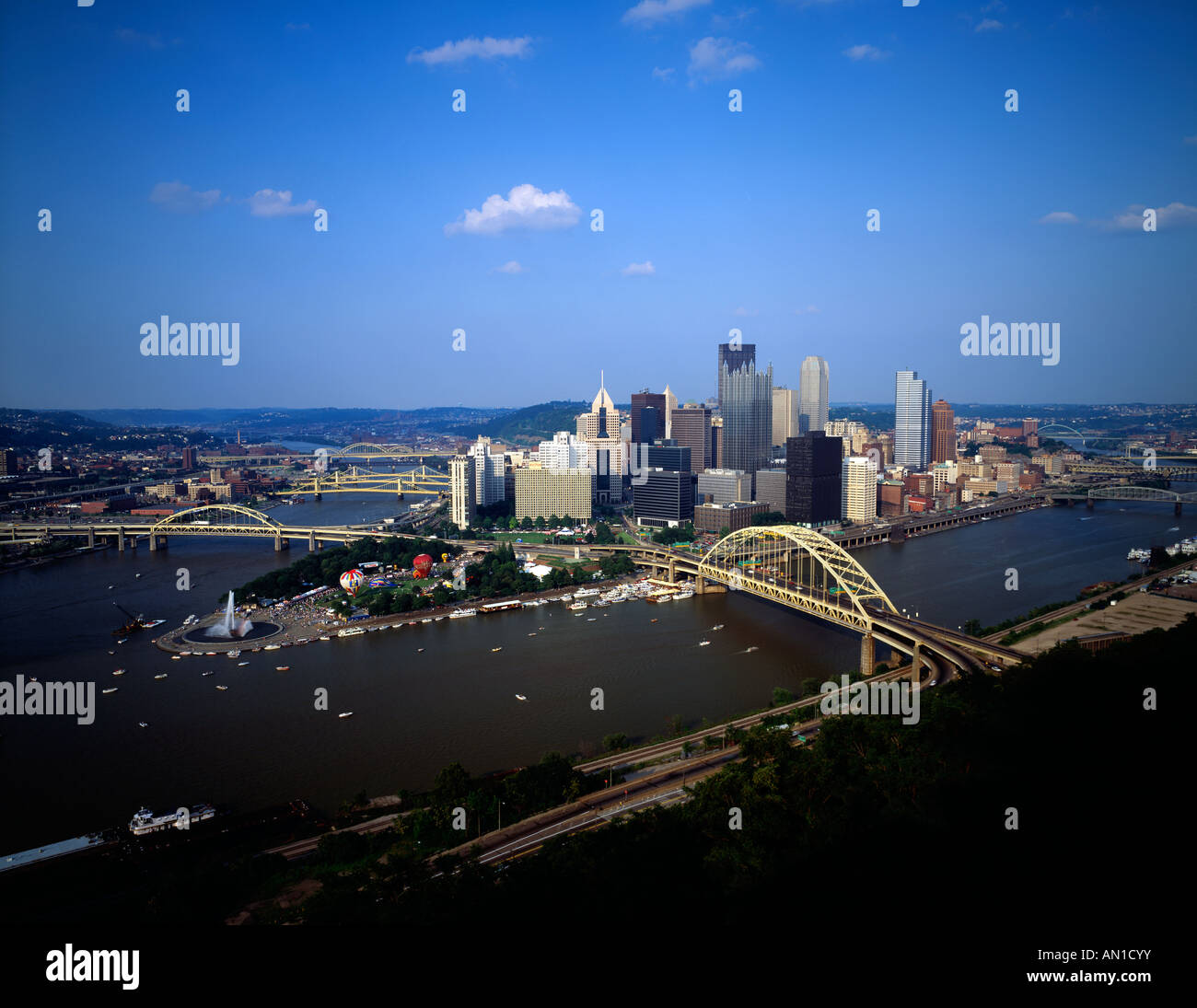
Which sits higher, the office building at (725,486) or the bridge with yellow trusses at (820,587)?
the office building at (725,486)

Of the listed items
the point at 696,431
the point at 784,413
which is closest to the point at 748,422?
the point at 696,431

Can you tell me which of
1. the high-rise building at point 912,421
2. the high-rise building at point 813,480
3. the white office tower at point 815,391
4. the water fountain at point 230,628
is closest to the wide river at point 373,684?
the water fountain at point 230,628

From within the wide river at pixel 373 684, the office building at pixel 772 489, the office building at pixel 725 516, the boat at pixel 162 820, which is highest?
the office building at pixel 772 489

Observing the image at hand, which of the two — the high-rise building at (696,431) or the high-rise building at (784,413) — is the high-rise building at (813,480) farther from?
the high-rise building at (784,413)

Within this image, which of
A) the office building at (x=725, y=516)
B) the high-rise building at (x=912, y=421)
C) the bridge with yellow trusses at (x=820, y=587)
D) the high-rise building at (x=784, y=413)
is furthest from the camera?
the high-rise building at (x=912, y=421)

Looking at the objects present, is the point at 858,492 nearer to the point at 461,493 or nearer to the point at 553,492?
the point at 553,492

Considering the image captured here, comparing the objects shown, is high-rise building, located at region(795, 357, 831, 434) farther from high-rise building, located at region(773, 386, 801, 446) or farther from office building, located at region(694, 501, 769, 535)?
office building, located at region(694, 501, 769, 535)
